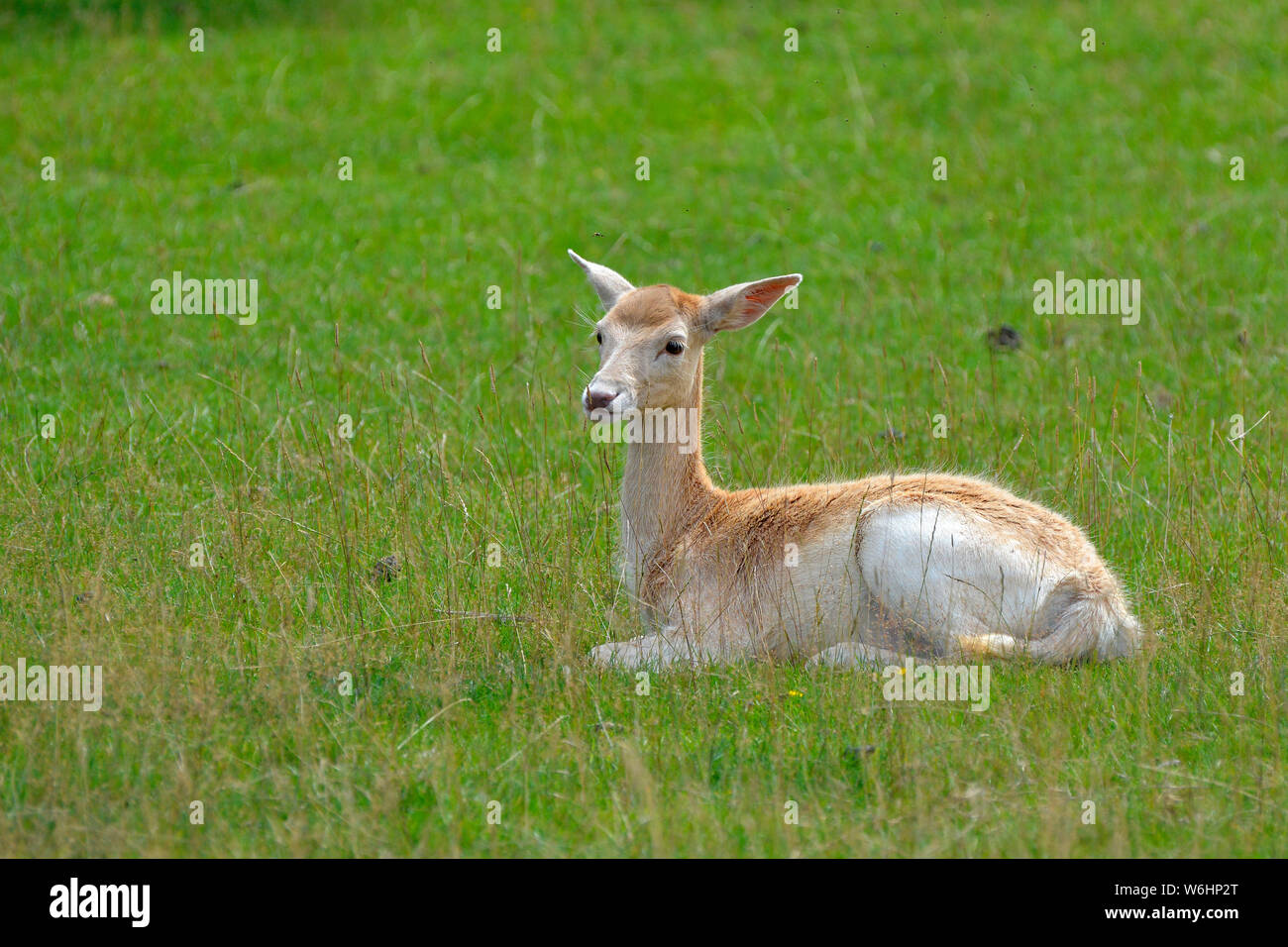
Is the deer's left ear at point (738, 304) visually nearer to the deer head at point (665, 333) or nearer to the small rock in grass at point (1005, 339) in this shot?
the deer head at point (665, 333)

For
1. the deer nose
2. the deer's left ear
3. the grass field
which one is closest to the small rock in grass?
the grass field

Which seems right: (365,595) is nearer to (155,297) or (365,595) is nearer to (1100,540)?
(1100,540)

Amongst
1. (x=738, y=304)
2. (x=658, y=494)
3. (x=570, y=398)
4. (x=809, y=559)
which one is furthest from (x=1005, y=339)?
(x=809, y=559)

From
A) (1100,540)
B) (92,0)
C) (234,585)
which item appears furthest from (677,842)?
(92,0)

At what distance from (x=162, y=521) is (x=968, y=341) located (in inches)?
222

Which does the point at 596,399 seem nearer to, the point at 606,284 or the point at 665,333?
the point at 665,333

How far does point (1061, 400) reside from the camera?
9438mm

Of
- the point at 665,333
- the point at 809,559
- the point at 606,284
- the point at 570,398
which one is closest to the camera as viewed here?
the point at 809,559

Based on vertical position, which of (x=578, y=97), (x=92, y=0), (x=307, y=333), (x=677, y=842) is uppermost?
(x=92, y=0)

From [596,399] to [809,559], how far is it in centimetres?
113


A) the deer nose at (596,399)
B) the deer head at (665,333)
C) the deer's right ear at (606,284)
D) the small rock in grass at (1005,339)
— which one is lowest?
the deer nose at (596,399)

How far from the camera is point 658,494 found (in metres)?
6.82

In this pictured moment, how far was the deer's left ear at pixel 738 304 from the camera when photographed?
6.75 metres

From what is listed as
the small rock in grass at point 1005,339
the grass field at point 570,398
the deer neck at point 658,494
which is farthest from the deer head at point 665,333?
the small rock in grass at point 1005,339
